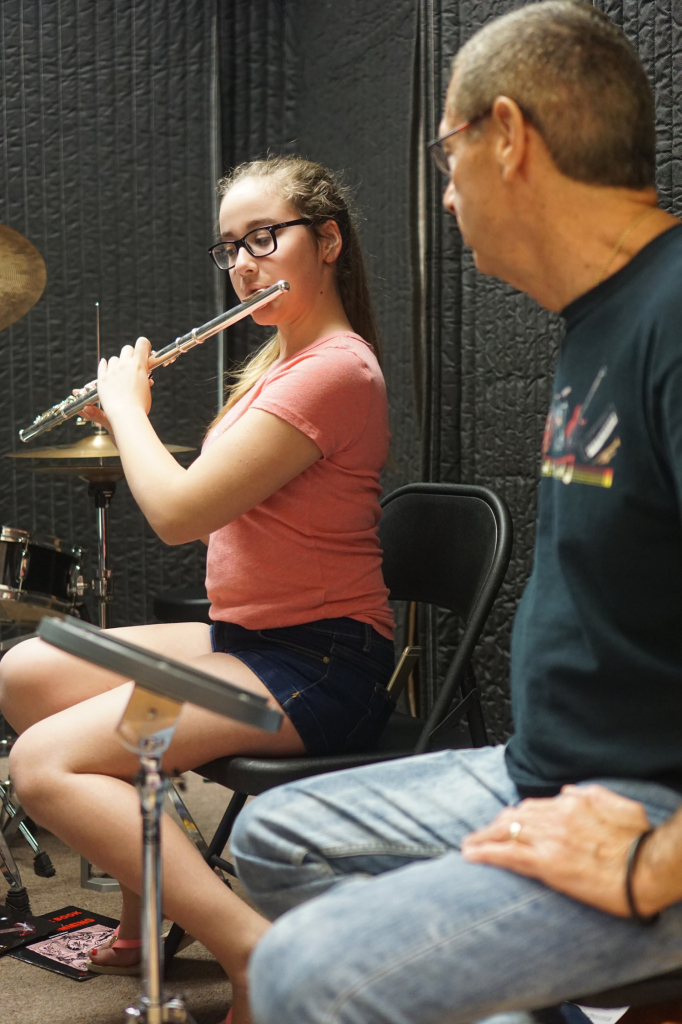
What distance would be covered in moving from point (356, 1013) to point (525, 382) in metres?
1.53

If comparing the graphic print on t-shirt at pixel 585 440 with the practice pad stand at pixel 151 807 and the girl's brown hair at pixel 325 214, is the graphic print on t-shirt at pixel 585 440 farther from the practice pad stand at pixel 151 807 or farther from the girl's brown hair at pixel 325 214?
the girl's brown hair at pixel 325 214

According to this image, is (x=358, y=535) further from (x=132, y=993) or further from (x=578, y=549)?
(x=132, y=993)

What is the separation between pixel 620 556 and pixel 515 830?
22 centimetres

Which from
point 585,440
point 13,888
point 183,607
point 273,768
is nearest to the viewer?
point 585,440

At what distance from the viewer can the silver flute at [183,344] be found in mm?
1369

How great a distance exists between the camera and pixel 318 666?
1241 mm

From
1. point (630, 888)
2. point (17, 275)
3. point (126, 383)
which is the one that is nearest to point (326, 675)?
point (126, 383)

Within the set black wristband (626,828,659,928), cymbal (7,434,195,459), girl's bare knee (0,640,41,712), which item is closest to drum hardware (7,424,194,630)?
cymbal (7,434,195,459)

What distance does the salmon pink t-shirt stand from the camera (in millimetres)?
1263

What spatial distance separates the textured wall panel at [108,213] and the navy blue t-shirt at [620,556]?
7.43 ft

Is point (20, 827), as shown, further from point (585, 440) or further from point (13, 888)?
point (585, 440)

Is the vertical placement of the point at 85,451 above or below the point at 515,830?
above

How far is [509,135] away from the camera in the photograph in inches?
31.9

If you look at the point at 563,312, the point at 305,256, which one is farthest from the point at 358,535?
the point at 563,312
